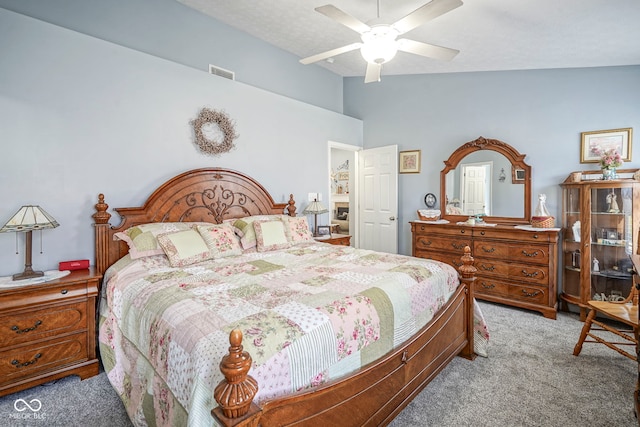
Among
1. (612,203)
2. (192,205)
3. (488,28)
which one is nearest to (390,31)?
(488,28)

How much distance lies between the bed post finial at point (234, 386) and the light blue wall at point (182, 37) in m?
3.55

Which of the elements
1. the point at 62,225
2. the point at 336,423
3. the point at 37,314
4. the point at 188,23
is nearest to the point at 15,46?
the point at 62,225

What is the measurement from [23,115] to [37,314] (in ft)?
5.06

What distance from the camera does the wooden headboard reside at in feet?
9.22

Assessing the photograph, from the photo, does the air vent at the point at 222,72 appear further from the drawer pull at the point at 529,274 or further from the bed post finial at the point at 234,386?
the drawer pull at the point at 529,274

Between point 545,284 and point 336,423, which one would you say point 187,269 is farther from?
point 545,284

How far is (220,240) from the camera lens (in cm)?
290

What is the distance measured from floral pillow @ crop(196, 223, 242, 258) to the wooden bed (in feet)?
1.78

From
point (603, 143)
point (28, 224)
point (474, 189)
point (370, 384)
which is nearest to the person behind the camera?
point (370, 384)

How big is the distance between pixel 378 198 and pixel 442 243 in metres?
1.40

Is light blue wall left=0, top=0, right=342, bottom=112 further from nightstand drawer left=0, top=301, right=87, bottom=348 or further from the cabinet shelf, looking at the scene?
the cabinet shelf

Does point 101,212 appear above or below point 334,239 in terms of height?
above

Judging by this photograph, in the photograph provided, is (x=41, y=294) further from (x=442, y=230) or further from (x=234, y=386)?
(x=442, y=230)

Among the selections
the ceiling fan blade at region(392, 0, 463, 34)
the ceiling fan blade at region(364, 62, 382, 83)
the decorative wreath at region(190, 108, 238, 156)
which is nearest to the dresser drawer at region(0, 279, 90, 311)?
the decorative wreath at region(190, 108, 238, 156)
